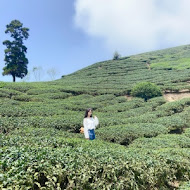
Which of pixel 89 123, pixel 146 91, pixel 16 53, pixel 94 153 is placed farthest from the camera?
pixel 16 53

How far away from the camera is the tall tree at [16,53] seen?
3591cm

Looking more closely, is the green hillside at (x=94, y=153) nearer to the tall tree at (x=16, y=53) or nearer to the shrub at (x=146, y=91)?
the shrub at (x=146, y=91)

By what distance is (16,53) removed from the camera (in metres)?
36.5

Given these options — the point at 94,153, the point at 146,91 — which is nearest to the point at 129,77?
the point at 146,91

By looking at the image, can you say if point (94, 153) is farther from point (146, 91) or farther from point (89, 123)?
point (146, 91)

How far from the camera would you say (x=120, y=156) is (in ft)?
20.0

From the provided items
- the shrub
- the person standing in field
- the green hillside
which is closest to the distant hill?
the shrub

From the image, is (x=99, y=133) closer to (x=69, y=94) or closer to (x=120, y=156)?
(x=120, y=156)

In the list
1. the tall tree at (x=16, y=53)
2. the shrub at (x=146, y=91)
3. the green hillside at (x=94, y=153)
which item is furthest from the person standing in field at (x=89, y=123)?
the tall tree at (x=16, y=53)

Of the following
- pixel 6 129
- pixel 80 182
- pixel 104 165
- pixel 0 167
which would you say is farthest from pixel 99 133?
pixel 0 167

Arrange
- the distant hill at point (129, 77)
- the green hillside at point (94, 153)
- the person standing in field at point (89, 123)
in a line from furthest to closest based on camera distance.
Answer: the distant hill at point (129, 77), the person standing in field at point (89, 123), the green hillside at point (94, 153)

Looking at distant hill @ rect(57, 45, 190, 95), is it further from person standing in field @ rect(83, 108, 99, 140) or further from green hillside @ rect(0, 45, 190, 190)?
person standing in field @ rect(83, 108, 99, 140)

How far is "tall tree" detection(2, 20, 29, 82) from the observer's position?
3591 centimetres

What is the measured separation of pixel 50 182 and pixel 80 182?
2.55 ft
